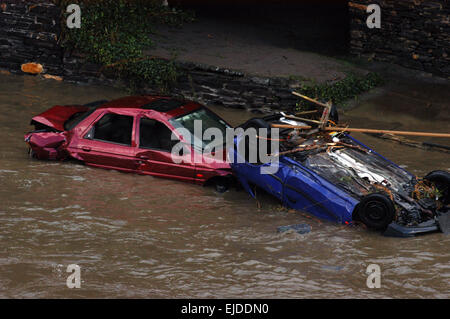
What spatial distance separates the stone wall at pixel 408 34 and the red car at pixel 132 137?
22.7 feet

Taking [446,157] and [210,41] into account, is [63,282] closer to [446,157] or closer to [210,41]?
[446,157]

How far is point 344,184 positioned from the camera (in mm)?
9133

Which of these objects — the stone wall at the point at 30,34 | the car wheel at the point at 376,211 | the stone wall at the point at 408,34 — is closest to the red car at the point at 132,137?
the car wheel at the point at 376,211

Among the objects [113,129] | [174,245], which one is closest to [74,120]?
[113,129]

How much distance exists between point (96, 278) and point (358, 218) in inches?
138

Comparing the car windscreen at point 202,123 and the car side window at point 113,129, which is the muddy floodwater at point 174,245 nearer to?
the car side window at point 113,129

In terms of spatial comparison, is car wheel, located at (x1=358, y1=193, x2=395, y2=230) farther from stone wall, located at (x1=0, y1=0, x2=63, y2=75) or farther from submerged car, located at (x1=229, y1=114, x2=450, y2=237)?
stone wall, located at (x1=0, y1=0, x2=63, y2=75)

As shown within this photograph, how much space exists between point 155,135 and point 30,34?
7234 millimetres

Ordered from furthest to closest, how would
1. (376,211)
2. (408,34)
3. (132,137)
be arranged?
(408,34) → (132,137) → (376,211)

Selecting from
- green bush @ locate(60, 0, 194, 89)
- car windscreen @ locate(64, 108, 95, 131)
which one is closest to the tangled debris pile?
car windscreen @ locate(64, 108, 95, 131)

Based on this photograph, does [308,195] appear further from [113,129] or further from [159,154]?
[113,129]

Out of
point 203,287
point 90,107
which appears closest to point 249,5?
point 90,107

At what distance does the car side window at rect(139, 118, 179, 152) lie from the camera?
10.6 metres

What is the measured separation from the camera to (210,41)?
16938 mm
